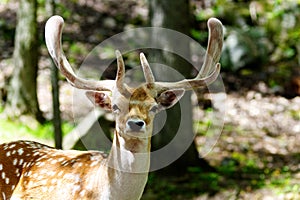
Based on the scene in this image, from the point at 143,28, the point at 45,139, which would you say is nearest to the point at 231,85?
the point at 143,28

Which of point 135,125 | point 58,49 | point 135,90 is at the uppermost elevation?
point 58,49

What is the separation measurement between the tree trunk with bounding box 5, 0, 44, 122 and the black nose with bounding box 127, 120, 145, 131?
623 cm

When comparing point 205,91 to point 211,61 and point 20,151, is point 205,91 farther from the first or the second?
point 211,61

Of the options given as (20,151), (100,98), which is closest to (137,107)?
(100,98)

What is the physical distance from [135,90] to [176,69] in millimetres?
4471

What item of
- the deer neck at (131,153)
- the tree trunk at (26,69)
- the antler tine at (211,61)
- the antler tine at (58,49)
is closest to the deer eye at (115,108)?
the deer neck at (131,153)

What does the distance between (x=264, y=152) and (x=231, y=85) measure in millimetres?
2868

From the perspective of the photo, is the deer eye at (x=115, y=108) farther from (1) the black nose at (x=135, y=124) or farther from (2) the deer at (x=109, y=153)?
(1) the black nose at (x=135, y=124)

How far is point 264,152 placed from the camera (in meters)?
10.8

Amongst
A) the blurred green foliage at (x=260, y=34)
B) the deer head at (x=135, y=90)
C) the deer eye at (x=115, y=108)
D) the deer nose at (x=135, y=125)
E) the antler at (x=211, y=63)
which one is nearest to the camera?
the deer nose at (x=135, y=125)

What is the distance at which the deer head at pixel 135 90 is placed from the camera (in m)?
5.01

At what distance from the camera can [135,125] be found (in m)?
Result: 4.92

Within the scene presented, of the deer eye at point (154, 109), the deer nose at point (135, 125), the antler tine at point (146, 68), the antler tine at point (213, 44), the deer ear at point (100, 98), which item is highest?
the antler tine at point (213, 44)

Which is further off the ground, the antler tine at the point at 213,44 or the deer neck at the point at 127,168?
the antler tine at the point at 213,44
